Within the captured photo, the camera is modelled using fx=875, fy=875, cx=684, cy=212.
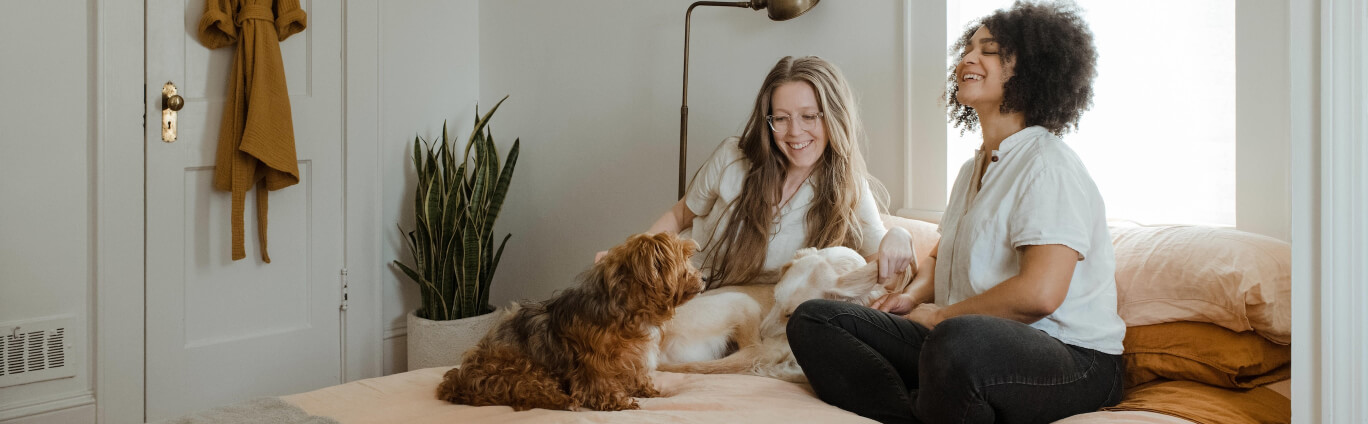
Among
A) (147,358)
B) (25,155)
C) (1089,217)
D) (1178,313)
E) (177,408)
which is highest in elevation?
(25,155)

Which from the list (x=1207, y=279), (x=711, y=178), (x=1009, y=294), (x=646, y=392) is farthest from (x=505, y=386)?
(x=1207, y=279)

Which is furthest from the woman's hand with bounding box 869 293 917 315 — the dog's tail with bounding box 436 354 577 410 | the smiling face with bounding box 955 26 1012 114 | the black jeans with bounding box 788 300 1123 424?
the dog's tail with bounding box 436 354 577 410

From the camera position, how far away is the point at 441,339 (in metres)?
3.56

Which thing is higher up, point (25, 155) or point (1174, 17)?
point (1174, 17)

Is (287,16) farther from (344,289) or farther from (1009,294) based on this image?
(1009,294)

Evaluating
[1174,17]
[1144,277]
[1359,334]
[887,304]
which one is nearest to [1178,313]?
[1144,277]

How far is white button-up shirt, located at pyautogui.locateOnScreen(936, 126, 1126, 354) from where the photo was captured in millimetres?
1624

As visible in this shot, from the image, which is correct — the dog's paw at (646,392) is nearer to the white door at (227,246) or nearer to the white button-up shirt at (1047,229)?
the white button-up shirt at (1047,229)

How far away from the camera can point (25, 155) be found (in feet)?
9.09

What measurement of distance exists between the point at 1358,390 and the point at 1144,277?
54 cm

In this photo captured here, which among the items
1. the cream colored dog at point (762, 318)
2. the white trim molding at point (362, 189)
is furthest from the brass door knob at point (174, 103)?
the cream colored dog at point (762, 318)

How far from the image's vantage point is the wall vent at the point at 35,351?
277 cm

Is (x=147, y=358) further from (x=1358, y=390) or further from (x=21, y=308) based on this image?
(x=1358, y=390)

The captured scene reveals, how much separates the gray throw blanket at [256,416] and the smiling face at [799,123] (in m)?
1.36
